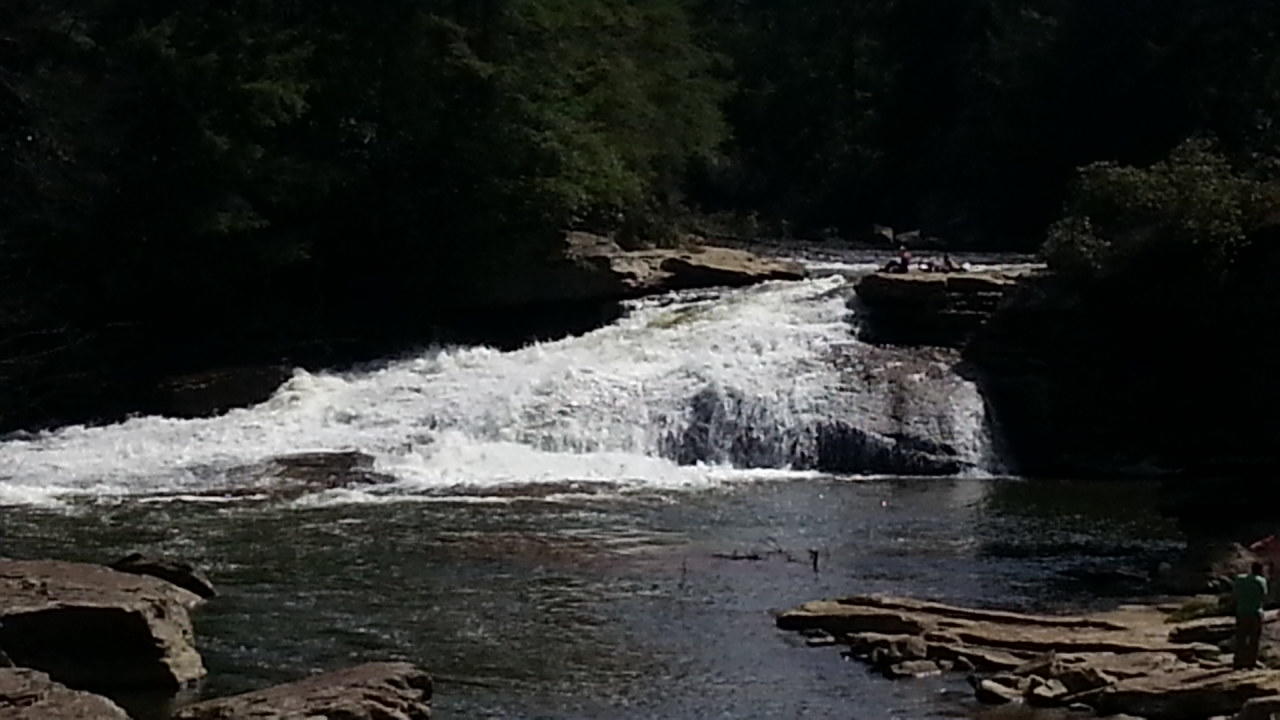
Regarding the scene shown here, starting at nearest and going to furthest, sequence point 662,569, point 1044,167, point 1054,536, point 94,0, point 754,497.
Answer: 1. point 662,569
2. point 1054,536
3. point 754,497
4. point 94,0
5. point 1044,167

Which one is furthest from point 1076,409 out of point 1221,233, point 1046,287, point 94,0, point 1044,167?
point 1044,167

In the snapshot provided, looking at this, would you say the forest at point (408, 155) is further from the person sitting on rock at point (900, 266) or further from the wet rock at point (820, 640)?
the wet rock at point (820, 640)

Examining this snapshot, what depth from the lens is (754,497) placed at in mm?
33719

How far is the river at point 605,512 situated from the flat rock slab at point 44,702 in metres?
3.28

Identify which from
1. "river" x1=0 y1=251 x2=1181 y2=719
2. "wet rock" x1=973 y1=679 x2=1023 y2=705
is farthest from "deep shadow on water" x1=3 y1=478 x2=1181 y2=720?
"wet rock" x1=973 y1=679 x2=1023 y2=705

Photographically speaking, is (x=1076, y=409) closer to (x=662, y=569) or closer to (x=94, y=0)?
(x=662, y=569)

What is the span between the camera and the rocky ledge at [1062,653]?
63.2 feet

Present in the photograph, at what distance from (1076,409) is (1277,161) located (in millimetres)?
5575

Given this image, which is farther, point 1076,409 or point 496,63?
point 496,63

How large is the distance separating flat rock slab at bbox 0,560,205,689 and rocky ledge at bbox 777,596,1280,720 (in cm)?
669

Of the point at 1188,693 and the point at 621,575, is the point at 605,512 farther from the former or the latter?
the point at 1188,693

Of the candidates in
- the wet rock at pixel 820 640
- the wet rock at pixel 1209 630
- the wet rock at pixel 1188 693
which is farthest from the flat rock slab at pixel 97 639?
the wet rock at pixel 1209 630

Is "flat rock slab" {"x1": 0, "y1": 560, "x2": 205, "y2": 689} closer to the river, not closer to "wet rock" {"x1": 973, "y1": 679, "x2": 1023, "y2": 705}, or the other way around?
the river

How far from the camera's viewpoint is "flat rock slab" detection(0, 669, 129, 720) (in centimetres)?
1689
